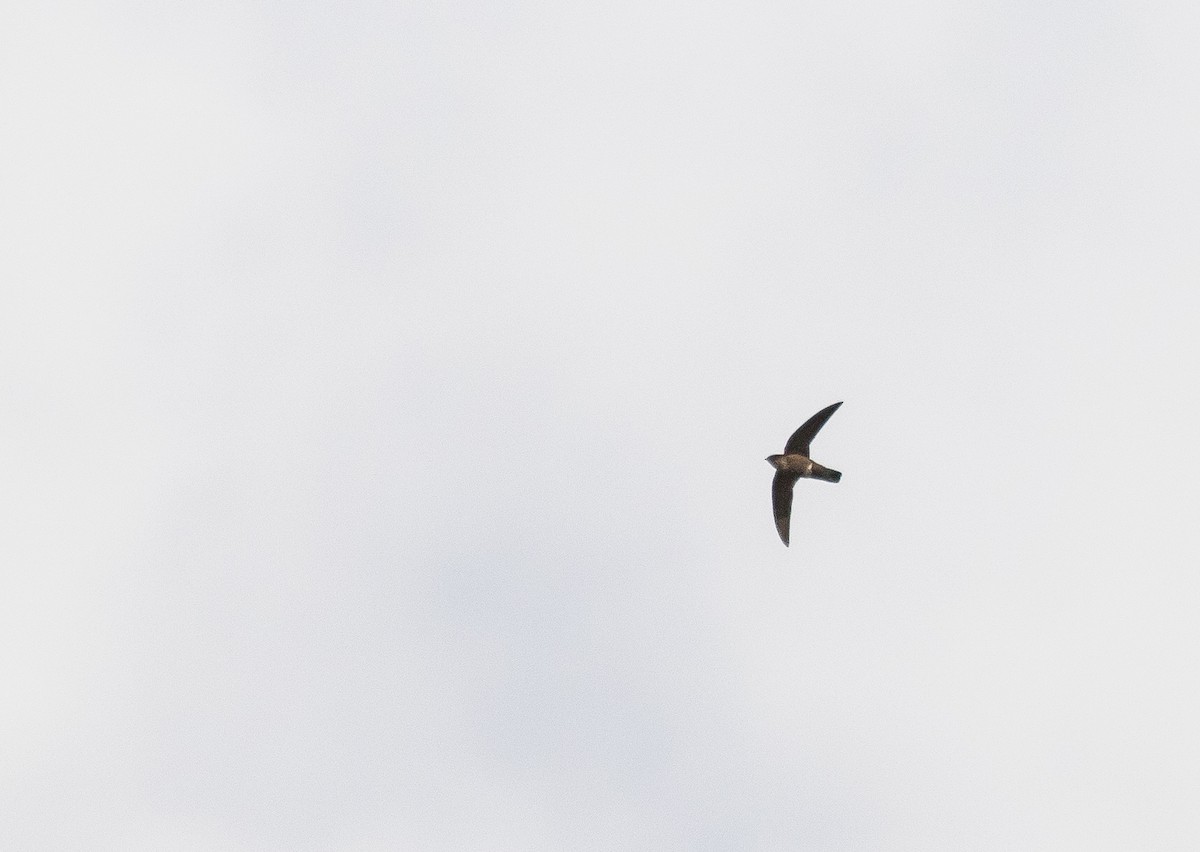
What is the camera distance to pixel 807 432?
52.6m

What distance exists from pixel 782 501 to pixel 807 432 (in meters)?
3.18

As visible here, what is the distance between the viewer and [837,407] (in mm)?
52062

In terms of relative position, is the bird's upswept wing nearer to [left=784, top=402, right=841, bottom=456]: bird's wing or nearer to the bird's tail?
[left=784, top=402, right=841, bottom=456]: bird's wing

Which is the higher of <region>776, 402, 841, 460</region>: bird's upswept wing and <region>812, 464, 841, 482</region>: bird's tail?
<region>776, 402, 841, 460</region>: bird's upswept wing

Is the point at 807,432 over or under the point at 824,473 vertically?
over

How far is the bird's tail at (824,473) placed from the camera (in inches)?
2062

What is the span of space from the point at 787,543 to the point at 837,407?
551 centimetres

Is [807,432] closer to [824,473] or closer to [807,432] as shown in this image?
[807,432]

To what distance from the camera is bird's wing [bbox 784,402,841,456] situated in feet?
171

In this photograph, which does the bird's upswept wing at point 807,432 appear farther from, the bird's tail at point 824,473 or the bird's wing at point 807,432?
the bird's tail at point 824,473

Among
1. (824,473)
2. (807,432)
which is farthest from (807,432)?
(824,473)

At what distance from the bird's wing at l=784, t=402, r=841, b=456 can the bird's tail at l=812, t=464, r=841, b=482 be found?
0.67 m

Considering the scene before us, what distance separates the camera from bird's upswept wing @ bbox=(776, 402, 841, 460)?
5225cm

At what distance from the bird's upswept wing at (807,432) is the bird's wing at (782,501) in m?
1.26
